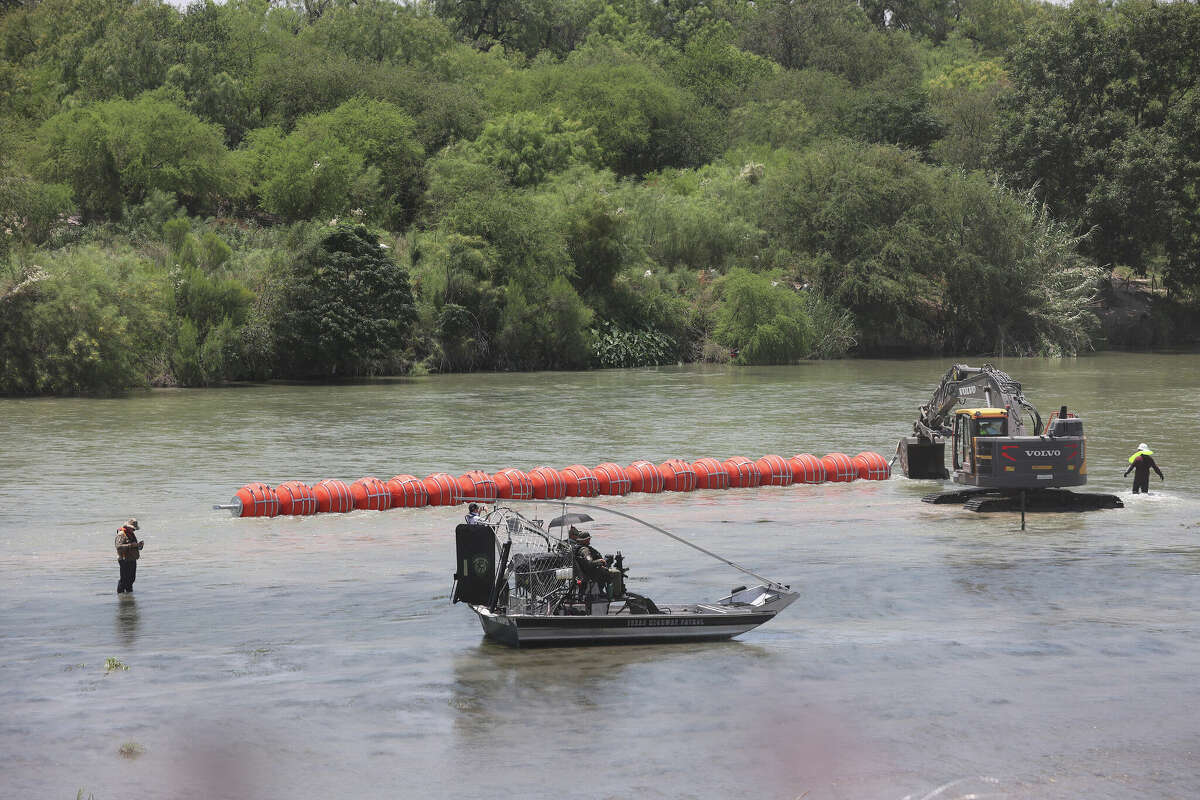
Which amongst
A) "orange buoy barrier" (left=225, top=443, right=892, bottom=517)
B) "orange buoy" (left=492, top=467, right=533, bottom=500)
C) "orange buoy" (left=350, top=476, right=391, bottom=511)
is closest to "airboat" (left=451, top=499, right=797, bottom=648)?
"orange buoy barrier" (left=225, top=443, right=892, bottom=517)

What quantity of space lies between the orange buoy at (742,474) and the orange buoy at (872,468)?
9.75 ft

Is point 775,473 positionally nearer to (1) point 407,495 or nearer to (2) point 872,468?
(2) point 872,468

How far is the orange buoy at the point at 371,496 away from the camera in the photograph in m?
31.5

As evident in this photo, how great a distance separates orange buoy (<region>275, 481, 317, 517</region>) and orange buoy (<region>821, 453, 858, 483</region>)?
13.4 metres

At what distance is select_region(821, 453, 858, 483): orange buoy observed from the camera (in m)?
36.4

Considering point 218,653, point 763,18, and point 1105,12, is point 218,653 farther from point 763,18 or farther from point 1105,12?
point 763,18

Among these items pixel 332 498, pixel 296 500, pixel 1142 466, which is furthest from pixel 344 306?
pixel 1142 466

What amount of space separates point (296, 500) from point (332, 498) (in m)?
0.80

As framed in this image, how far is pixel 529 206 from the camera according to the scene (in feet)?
259

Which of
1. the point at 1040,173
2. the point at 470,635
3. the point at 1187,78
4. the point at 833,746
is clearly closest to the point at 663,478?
the point at 470,635

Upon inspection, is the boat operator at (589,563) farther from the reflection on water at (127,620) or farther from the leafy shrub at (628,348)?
the leafy shrub at (628,348)

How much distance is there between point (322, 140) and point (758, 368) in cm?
3018

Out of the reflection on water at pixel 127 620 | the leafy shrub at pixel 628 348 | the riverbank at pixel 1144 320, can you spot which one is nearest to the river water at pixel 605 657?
the reflection on water at pixel 127 620

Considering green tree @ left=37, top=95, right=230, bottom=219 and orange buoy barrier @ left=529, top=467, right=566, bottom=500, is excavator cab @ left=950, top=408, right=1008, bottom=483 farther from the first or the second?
green tree @ left=37, top=95, right=230, bottom=219
